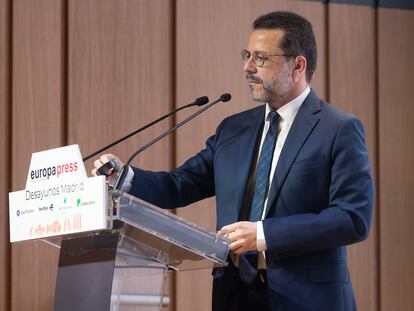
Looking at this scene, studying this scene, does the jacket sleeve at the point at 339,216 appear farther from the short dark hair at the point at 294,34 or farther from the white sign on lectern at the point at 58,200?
the white sign on lectern at the point at 58,200

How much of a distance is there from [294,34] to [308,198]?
581 millimetres

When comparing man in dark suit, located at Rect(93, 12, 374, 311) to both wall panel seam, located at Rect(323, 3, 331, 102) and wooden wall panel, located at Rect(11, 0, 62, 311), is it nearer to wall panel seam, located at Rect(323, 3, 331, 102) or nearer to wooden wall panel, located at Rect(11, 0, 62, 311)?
wooden wall panel, located at Rect(11, 0, 62, 311)

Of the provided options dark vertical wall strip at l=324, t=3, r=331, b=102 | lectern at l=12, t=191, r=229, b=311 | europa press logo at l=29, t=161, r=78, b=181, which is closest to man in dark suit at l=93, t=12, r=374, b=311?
lectern at l=12, t=191, r=229, b=311

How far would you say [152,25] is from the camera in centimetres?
Answer: 394

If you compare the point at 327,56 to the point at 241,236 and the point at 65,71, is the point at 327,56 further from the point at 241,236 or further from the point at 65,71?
the point at 241,236

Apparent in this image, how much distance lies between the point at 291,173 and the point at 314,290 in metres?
0.36

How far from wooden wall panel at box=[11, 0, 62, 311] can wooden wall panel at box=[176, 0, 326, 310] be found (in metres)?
0.58

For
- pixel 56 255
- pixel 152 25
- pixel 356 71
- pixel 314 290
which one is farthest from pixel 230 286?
pixel 356 71

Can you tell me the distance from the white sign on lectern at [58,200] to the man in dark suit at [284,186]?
0.37 m

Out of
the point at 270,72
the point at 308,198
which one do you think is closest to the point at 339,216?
the point at 308,198

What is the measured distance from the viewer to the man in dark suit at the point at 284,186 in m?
2.50

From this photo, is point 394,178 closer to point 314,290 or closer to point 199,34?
point 199,34

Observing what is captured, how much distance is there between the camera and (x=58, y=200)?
2.11 meters

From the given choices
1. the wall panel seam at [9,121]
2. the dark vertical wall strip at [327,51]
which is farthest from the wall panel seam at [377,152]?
the wall panel seam at [9,121]
